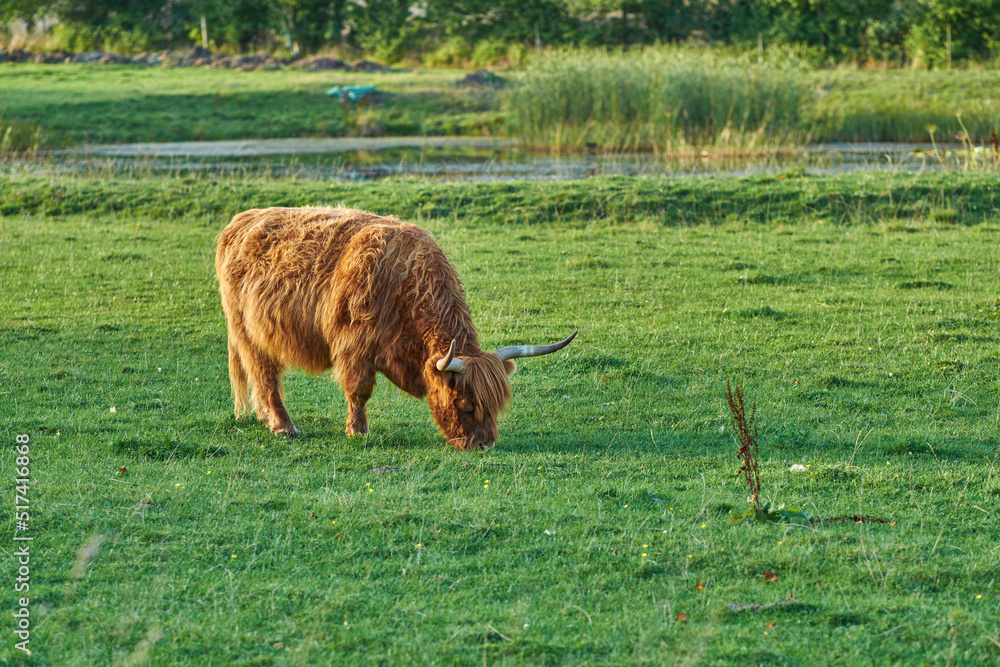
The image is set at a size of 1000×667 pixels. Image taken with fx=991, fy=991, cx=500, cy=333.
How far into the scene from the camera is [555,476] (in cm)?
628

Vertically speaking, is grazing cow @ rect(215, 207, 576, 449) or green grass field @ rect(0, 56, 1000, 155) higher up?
grazing cow @ rect(215, 207, 576, 449)

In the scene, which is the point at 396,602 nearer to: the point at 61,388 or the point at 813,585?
the point at 813,585

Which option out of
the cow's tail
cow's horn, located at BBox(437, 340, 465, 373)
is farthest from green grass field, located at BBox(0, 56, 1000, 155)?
cow's horn, located at BBox(437, 340, 465, 373)

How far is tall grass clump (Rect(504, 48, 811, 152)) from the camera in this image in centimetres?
2391

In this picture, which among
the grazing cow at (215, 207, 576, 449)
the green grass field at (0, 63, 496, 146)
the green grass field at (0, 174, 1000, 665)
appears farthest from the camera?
the green grass field at (0, 63, 496, 146)

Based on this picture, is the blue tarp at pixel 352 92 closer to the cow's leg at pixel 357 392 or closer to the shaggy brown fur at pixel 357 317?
the shaggy brown fur at pixel 357 317

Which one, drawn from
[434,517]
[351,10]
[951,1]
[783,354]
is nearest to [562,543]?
[434,517]

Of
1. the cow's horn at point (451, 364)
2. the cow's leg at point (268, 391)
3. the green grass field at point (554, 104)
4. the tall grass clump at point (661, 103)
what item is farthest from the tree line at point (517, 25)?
the cow's horn at point (451, 364)

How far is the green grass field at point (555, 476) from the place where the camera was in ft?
14.1

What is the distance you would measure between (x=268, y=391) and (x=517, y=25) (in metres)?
39.3

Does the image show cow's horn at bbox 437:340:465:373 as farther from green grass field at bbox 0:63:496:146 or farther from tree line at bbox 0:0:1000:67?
tree line at bbox 0:0:1000:67

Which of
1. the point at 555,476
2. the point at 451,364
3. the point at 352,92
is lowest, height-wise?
the point at 352,92

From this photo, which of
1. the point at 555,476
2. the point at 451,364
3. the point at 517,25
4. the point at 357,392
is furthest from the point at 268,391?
the point at 517,25

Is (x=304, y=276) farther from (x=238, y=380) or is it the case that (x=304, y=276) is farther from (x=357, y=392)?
(x=238, y=380)
